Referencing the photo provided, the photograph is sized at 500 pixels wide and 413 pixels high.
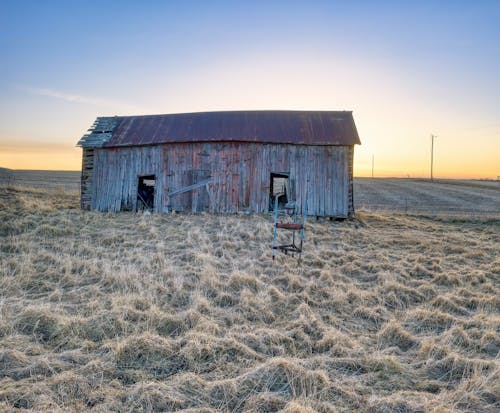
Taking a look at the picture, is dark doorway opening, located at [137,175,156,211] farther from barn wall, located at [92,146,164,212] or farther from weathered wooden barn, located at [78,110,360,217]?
barn wall, located at [92,146,164,212]

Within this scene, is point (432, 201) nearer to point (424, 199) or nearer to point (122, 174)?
point (424, 199)

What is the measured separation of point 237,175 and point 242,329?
1335 cm

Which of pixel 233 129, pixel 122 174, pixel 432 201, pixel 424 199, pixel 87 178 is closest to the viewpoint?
pixel 233 129

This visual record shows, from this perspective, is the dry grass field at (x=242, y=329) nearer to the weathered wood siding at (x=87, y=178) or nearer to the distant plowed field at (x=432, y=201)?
the weathered wood siding at (x=87, y=178)

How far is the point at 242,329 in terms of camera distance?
16.8ft

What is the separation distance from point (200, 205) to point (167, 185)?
205cm

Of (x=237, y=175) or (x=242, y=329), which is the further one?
(x=237, y=175)

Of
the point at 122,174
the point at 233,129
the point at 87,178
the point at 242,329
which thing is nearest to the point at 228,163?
the point at 233,129

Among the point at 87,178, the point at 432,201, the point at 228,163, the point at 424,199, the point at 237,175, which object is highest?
the point at 228,163

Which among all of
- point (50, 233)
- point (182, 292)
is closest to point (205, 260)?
point (182, 292)

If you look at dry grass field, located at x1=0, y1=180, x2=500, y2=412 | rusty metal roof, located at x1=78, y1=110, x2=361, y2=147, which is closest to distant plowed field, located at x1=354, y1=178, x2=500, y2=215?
rusty metal roof, located at x1=78, y1=110, x2=361, y2=147

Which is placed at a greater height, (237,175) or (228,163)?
(228,163)

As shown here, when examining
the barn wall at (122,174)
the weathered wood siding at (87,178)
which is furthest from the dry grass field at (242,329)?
the weathered wood siding at (87,178)

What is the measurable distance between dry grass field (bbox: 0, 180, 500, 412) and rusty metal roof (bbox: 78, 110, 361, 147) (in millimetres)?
9092
